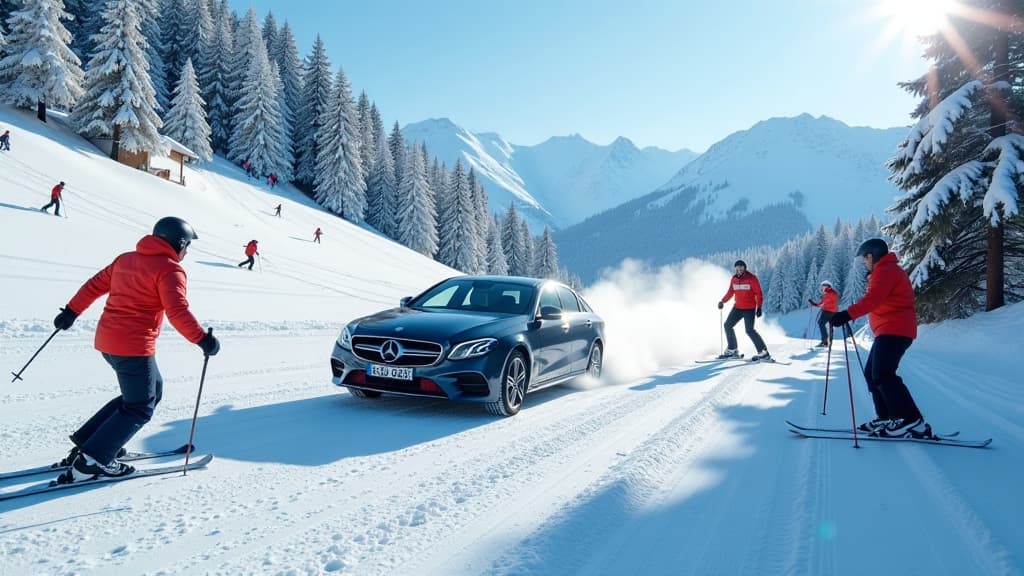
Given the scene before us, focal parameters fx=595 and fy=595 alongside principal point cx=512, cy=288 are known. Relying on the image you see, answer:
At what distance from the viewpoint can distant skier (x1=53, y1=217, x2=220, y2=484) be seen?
396 cm

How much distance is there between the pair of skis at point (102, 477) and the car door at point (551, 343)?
3.98m

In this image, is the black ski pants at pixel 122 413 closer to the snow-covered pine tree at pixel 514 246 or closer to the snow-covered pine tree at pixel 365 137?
the snow-covered pine tree at pixel 365 137

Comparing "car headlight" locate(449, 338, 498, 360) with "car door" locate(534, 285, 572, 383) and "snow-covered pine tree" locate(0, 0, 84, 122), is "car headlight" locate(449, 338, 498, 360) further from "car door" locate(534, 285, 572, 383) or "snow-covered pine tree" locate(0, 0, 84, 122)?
"snow-covered pine tree" locate(0, 0, 84, 122)

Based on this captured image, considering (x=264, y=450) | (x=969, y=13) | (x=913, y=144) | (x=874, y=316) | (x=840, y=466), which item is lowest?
(x=840, y=466)

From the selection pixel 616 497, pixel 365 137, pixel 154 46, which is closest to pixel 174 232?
pixel 616 497

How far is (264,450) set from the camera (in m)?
4.97

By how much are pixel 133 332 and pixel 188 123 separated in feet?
176

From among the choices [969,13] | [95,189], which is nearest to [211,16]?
[95,189]

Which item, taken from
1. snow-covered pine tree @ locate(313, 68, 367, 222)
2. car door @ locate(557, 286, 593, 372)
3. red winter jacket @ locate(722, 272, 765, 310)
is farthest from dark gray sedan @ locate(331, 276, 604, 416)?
snow-covered pine tree @ locate(313, 68, 367, 222)

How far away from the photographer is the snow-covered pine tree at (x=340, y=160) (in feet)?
182

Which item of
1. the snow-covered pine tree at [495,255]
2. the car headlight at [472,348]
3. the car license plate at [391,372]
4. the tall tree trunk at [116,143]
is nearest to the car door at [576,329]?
the car headlight at [472,348]

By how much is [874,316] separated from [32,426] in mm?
8184

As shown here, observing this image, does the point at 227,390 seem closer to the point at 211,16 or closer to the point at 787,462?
the point at 787,462

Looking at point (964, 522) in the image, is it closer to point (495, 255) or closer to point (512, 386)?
point (512, 386)
